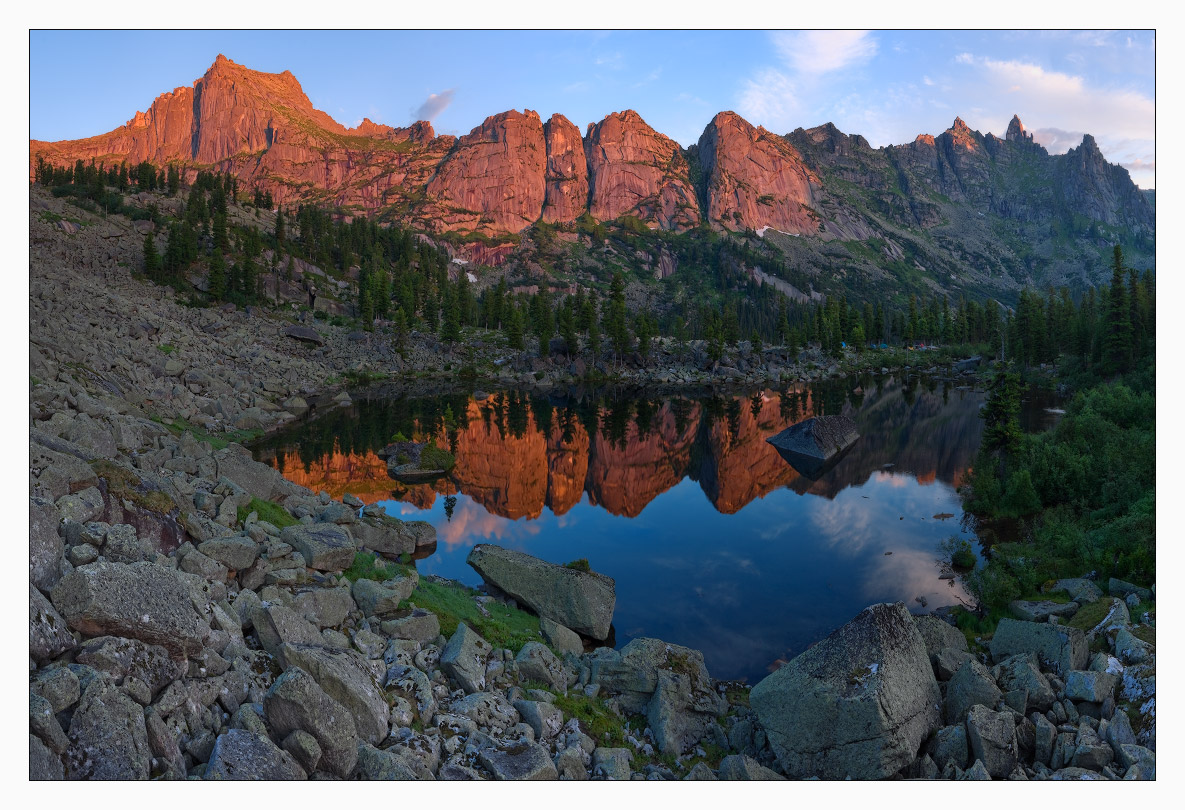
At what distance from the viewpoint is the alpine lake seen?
18781mm

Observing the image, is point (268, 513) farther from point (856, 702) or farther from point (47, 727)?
point (856, 702)

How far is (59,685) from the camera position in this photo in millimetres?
6238

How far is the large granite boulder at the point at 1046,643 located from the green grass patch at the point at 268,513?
17.2 meters

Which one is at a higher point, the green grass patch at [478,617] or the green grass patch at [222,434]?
the green grass patch at [222,434]

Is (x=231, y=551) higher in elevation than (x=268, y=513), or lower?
higher

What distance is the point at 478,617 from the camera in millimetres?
14914

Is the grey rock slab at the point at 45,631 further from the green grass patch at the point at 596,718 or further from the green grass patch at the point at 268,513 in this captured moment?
the green grass patch at the point at 268,513

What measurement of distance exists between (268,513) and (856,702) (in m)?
15.0

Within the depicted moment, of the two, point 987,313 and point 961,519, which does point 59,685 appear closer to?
point 961,519

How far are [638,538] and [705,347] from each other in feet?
301

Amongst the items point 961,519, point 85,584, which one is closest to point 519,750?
point 85,584

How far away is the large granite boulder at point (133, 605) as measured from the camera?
7.23m

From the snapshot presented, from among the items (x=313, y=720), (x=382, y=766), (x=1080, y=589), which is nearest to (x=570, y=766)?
(x=382, y=766)

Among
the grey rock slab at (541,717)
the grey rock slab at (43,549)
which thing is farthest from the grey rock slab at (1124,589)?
the grey rock slab at (43,549)
